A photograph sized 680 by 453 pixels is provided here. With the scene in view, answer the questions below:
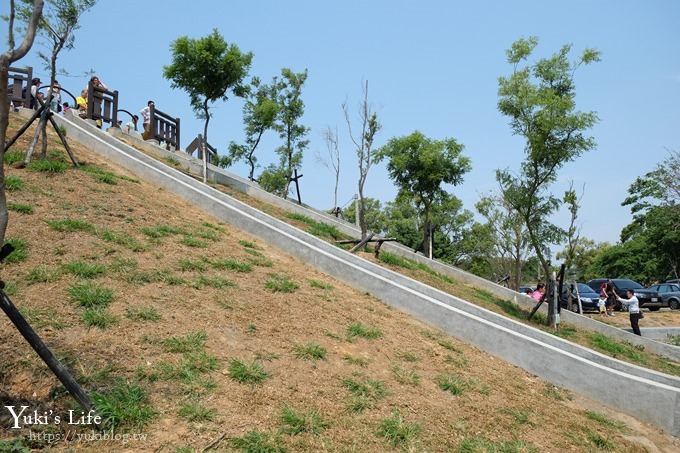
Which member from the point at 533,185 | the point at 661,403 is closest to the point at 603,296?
the point at 533,185

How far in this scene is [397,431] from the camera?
4.68 m

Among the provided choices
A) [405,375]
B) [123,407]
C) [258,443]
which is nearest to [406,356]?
[405,375]

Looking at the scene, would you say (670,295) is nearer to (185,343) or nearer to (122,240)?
(122,240)

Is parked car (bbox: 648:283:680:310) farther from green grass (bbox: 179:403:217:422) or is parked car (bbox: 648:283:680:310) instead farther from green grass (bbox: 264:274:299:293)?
green grass (bbox: 179:403:217:422)

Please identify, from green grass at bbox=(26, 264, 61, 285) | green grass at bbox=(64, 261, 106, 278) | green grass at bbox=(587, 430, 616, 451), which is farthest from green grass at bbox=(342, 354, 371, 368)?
green grass at bbox=(26, 264, 61, 285)

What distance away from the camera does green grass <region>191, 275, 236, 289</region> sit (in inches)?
282

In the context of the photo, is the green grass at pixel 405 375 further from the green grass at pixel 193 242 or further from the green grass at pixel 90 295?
the green grass at pixel 193 242

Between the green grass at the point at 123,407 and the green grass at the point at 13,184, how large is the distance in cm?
639

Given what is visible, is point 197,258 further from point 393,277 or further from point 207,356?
point 393,277

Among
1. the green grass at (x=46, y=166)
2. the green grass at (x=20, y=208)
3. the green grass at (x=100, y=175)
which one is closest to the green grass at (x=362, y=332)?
the green grass at (x=20, y=208)

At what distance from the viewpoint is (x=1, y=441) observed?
3.56 meters

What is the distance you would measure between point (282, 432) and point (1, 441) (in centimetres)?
212

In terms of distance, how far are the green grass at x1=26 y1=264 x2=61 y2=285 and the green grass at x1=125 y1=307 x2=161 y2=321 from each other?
4.04ft

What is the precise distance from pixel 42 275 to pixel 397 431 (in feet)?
15.7
